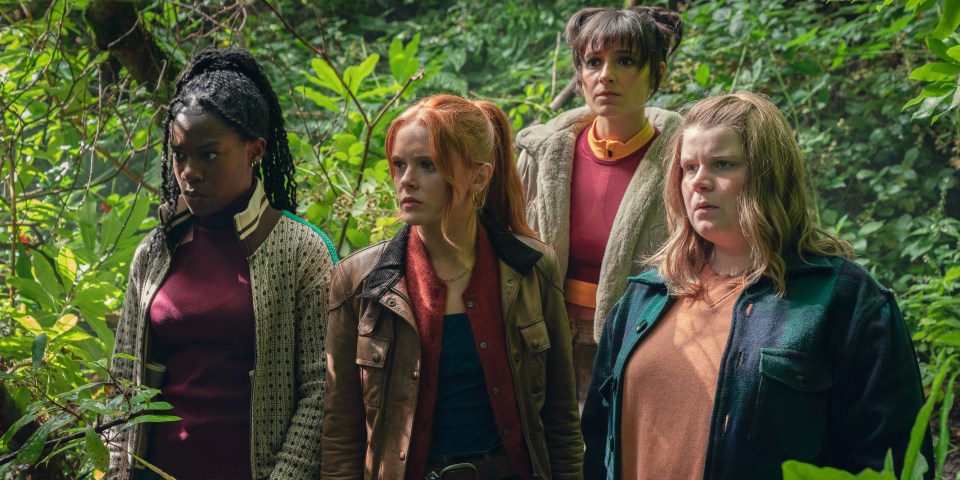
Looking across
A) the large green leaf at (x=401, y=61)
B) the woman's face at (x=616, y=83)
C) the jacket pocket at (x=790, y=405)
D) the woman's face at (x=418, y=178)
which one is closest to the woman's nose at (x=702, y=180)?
the jacket pocket at (x=790, y=405)

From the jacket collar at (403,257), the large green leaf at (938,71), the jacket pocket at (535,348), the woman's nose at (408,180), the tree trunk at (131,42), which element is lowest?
the jacket pocket at (535,348)

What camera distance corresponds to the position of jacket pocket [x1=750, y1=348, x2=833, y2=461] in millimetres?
2035

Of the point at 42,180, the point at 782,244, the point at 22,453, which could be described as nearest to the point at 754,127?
the point at 782,244

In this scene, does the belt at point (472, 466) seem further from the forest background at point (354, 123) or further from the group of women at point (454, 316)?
the forest background at point (354, 123)

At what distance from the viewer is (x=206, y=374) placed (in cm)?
253

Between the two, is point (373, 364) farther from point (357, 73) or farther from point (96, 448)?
point (357, 73)

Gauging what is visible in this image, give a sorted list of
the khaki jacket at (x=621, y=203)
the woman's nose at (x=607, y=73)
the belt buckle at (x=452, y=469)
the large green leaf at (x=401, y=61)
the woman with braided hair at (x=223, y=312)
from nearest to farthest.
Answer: the belt buckle at (x=452, y=469) < the woman with braided hair at (x=223, y=312) < the khaki jacket at (x=621, y=203) < the woman's nose at (x=607, y=73) < the large green leaf at (x=401, y=61)

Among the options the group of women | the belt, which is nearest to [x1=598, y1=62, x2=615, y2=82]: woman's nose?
the group of women

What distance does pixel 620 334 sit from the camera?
2.43 metres

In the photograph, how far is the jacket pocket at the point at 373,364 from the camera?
2.48 m

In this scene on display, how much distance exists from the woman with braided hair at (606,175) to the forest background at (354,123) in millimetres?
335

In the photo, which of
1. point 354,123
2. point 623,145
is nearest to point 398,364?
point 623,145

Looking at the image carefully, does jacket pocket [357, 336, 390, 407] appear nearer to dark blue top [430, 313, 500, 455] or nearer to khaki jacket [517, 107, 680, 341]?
dark blue top [430, 313, 500, 455]

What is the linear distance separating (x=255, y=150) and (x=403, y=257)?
0.52 meters
